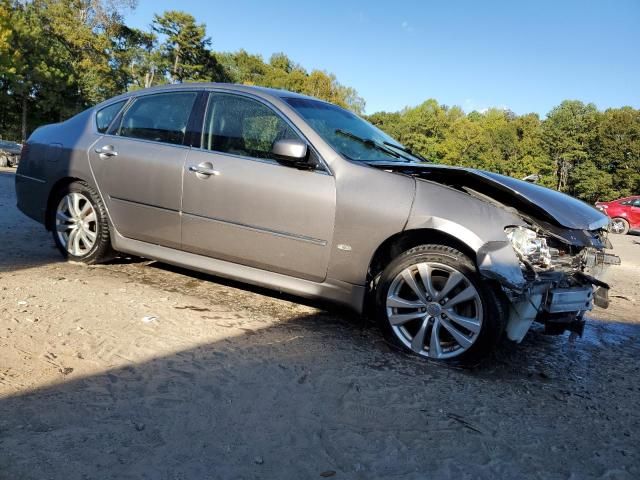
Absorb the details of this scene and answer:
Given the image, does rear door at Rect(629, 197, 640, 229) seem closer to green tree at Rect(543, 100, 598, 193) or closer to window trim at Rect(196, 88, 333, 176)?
window trim at Rect(196, 88, 333, 176)

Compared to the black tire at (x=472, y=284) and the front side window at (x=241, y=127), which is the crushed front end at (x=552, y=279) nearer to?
the black tire at (x=472, y=284)

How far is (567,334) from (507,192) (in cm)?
169

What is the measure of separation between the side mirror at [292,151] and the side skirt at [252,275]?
841mm

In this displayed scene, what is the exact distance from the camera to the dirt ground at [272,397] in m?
2.13

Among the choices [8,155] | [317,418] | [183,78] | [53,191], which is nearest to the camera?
[317,418]

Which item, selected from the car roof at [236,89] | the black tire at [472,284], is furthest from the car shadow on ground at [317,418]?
the car roof at [236,89]

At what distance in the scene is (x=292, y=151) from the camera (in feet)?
11.6

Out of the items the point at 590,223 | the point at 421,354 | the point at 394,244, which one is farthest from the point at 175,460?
the point at 590,223

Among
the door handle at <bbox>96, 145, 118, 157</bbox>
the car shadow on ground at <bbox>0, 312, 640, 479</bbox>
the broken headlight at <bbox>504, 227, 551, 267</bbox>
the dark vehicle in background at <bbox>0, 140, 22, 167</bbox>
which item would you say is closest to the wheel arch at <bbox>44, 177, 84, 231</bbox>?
the door handle at <bbox>96, 145, 118, 157</bbox>

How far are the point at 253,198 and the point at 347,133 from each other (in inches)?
36.5

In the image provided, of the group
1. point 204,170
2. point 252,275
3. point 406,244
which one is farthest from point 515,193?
point 204,170

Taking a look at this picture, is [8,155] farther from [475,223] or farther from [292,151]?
[475,223]

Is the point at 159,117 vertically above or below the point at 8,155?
above

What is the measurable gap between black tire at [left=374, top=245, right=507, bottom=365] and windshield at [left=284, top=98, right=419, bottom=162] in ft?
2.88
